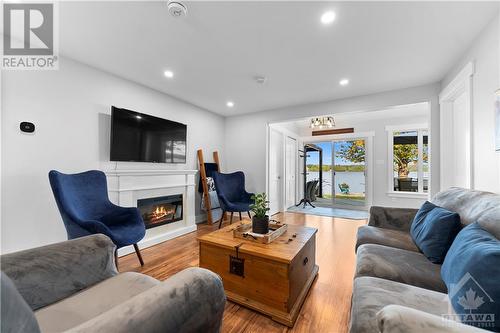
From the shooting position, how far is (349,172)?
19.2ft

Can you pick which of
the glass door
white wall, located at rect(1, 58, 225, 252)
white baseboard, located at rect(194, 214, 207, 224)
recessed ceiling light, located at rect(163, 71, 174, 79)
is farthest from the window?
white wall, located at rect(1, 58, 225, 252)

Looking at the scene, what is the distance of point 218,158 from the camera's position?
459 centimetres

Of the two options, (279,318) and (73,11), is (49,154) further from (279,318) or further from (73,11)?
(279,318)

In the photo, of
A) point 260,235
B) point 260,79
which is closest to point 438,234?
point 260,235

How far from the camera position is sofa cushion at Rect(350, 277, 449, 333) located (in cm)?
88

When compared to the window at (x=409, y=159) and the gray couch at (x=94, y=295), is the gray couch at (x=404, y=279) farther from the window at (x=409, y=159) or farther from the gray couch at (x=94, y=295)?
the window at (x=409, y=159)

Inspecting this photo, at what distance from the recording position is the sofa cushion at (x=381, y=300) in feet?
2.87

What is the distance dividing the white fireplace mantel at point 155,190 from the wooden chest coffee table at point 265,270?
58.7 inches

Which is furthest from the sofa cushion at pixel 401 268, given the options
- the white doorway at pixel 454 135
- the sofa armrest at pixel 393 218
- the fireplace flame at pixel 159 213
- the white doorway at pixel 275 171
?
the white doorway at pixel 275 171

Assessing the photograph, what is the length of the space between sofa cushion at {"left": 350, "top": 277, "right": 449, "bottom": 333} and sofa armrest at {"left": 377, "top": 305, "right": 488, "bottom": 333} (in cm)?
29

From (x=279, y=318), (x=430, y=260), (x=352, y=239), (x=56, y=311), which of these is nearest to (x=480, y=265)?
(x=430, y=260)

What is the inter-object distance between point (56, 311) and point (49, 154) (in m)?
1.96

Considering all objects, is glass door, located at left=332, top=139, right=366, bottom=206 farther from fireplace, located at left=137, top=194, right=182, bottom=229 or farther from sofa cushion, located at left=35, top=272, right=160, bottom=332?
sofa cushion, located at left=35, top=272, right=160, bottom=332

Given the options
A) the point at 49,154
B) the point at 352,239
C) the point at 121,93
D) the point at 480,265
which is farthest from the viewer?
the point at 352,239
